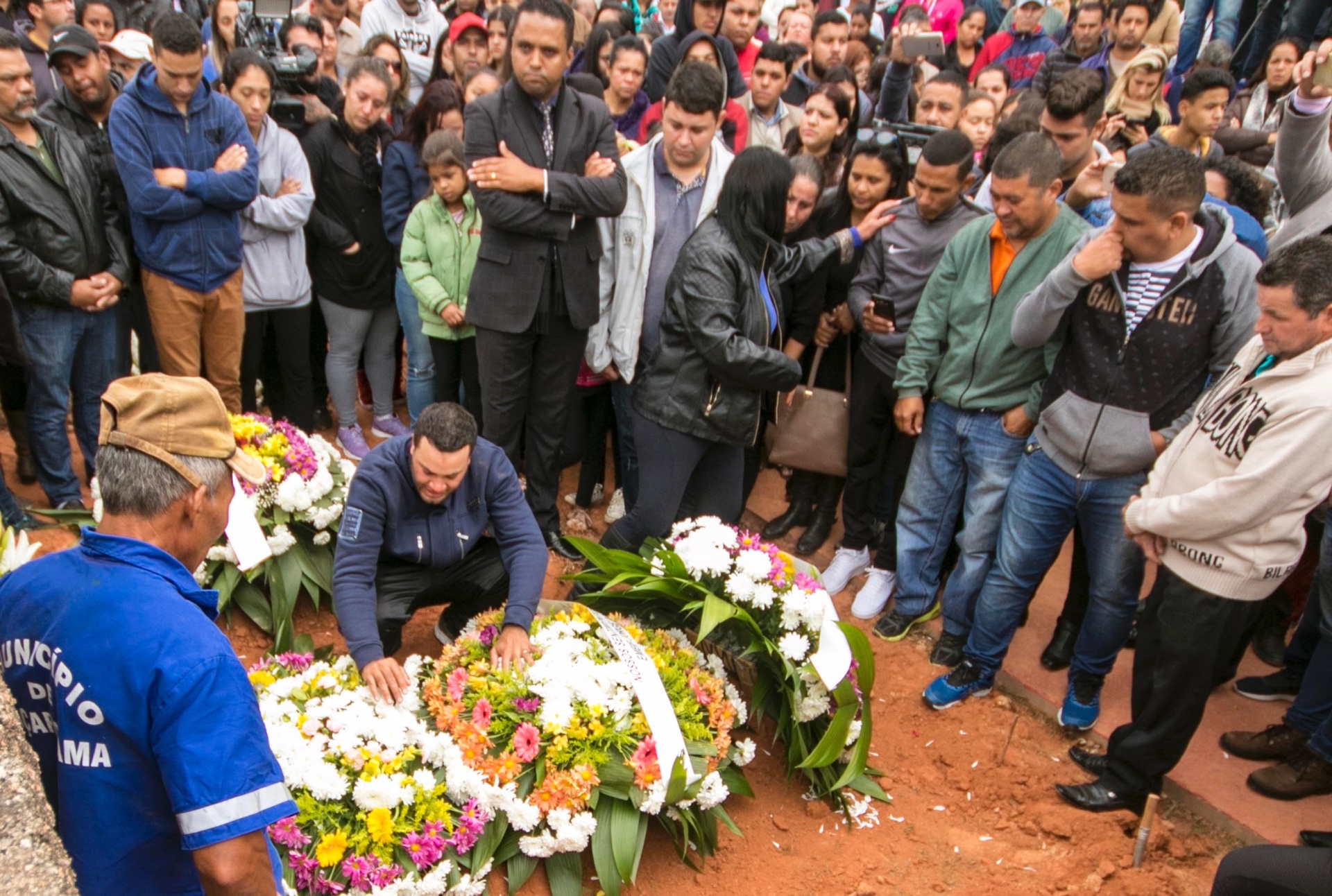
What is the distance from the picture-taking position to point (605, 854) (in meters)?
3.24

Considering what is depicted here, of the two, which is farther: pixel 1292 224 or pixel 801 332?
pixel 801 332

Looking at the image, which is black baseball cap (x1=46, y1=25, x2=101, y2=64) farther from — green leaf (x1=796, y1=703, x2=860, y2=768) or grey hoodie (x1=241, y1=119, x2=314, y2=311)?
green leaf (x1=796, y1=703, x2=860, y2=768)

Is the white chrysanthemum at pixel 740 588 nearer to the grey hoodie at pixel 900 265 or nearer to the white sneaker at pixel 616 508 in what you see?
the grey hoodie at pixel 900 265

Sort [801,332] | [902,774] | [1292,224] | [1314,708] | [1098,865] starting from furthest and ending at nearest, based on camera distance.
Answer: [801,332]
[1292,224]
[902,774]
[1314,708]
[1098,865]

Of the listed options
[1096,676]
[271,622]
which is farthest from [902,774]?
[271,622]

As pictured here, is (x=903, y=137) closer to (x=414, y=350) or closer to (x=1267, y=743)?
(x=414, y=350)

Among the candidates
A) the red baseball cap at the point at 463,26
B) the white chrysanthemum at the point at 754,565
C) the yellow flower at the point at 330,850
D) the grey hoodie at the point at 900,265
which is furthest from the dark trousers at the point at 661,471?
the red baseball cap at the point at 463,26

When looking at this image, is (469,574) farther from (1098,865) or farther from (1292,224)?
(1292,224)

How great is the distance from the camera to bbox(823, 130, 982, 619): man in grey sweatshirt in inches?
175

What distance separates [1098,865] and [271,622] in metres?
3.45

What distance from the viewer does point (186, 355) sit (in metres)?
5.03

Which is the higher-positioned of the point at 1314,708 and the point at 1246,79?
the point at 1246,79

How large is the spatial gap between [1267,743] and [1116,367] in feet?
5.55

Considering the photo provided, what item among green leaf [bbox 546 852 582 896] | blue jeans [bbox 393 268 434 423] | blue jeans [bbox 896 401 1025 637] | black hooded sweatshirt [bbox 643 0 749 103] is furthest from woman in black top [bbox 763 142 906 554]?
green leaf [bbox 546 852 582 896]
